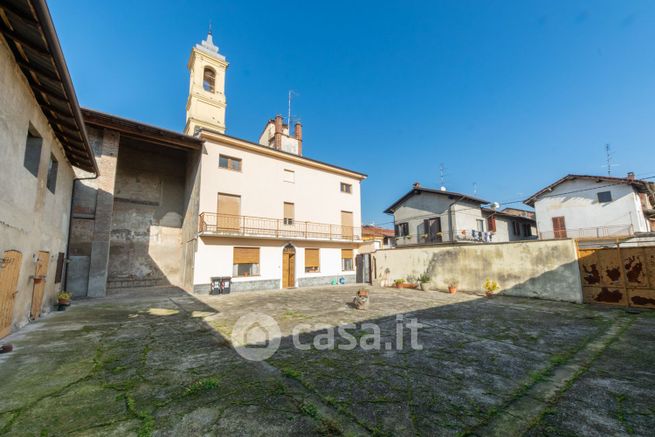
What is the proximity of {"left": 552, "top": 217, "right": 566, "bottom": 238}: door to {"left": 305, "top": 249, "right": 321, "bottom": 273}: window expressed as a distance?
21050 millimetres

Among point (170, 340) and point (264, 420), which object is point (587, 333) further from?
point (170, 340)

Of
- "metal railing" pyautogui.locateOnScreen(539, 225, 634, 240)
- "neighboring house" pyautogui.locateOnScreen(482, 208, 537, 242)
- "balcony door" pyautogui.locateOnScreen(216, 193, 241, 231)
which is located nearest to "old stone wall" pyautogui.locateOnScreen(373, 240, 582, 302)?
"balcony door" pyautogui.locateOnScreen(216, 193, 241, 231)

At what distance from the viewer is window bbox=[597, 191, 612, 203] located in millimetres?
21025

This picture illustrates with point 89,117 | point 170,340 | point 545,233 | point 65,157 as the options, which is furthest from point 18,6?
point 545,233

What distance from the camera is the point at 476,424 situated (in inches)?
105

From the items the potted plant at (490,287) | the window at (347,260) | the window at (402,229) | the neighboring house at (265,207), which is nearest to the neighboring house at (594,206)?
the window at (402,229)

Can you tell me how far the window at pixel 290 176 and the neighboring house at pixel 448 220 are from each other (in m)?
12.9

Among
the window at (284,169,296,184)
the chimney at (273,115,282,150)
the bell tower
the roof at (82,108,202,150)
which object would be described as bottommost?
the window at (284,169,296,184)

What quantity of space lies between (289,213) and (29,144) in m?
12.0

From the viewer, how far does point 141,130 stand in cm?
1366

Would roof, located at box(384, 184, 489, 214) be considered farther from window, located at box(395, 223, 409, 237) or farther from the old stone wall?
the old stone wall

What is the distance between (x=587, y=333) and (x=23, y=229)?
41.8 ft

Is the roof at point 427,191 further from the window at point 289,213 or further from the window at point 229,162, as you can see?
the window at point 229,162

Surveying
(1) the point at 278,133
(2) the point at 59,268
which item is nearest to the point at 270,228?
(1) the point at 278,133
